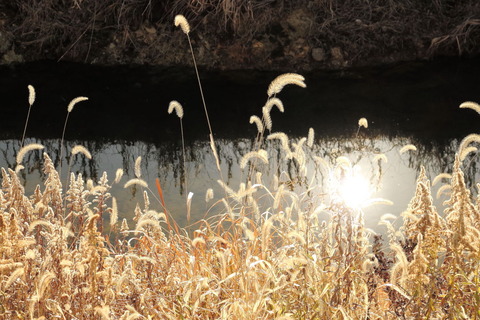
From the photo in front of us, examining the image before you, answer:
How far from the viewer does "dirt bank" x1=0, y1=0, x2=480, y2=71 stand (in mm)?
7812

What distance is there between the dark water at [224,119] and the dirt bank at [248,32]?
0.26m

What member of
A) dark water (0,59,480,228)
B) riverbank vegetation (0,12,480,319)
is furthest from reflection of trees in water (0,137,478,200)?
riverbank vegetation (0,12,480,319)

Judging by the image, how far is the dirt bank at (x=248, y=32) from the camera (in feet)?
25.6

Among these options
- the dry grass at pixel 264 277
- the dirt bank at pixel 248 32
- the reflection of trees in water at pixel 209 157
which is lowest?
the dry grass at pixel 264 277

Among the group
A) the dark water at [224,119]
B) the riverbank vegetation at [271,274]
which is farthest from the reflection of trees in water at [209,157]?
the riverbank vegetation at [271,274]

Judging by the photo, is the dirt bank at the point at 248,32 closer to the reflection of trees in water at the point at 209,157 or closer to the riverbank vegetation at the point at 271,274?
the reflection of trees in water at the point at 209,157

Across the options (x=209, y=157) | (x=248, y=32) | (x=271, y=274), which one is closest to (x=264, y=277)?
(x=271, y=274)

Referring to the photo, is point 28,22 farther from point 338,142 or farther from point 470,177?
point 470,177

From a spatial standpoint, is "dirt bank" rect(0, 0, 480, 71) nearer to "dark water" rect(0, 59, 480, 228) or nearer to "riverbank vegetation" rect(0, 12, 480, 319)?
"dark water" rect(0, 59, 480, 228)

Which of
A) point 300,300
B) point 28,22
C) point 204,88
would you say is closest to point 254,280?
point 300,300

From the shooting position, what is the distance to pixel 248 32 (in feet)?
25.8

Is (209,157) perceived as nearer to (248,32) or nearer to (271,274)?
(248,32)

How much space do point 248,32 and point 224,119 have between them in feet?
6.02

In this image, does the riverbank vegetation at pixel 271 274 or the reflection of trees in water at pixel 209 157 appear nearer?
the riverbank vegetation at pixel 271 274
